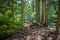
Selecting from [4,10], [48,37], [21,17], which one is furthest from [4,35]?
[21,17]

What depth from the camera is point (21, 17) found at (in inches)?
617

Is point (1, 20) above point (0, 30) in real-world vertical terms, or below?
above

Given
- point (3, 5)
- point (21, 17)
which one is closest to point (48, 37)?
point (3, 5)

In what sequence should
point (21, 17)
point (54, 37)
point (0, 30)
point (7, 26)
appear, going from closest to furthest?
1. point (54, 37)
2. point (0, 30)
3. point (7, 26)
4. point (21, 17)

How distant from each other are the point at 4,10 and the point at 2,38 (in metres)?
2.50

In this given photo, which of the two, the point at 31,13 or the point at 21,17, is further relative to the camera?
the point at 31,13

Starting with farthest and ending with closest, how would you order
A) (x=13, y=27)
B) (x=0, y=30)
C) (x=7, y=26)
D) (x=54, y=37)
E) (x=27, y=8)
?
(x=27, y=8) → (x=13, y=27) → (x=7, y=26) → (x=0, y=30) → (x=54, y=37)

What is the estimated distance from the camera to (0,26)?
9773mm

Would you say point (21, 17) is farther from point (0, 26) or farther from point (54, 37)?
point (54, 37)

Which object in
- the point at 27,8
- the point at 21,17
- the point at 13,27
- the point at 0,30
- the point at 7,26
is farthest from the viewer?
the point at 27,8


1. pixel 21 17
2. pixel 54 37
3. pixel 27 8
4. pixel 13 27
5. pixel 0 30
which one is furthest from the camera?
pixel 27 8

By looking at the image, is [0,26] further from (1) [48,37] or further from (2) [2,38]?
(1) [48,37]

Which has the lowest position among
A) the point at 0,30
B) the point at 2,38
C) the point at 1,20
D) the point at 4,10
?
the point at 2,38

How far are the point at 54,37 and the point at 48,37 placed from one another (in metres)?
0.49
